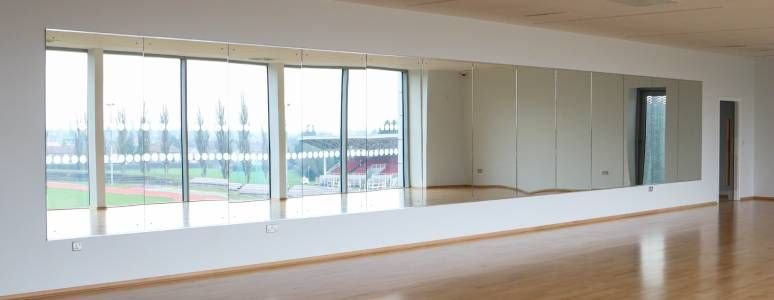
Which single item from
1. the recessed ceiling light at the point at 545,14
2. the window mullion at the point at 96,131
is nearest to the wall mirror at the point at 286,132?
the window mullion at the point at 96,131

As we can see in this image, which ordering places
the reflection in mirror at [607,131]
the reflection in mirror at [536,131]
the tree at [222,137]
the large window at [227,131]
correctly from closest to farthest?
the large window at [227,131]
the tree at [222,137]
the reflection in mirror at [536,131]
the reflection in mirror at [607,131]

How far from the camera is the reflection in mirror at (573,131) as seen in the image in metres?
12.6

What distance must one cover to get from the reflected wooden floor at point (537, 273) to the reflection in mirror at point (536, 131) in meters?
0.94

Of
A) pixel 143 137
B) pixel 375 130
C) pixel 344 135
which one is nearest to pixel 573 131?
pixel 375 130

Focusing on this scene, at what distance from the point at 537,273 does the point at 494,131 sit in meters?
3.37

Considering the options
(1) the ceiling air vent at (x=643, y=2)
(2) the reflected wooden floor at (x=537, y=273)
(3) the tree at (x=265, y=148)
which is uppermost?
(1) the ceiling air vent at (x=643, y=2)

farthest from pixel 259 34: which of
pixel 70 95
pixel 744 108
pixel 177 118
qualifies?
pixel 744 108

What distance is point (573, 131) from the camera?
12.9m

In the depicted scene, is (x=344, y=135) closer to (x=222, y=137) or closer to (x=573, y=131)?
(x=222, y=137)

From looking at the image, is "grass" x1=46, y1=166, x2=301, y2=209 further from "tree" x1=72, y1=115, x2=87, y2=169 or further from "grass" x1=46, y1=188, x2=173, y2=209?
"tree" x1=72, y1=115, x2=87, y2=169

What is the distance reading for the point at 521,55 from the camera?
1169cm

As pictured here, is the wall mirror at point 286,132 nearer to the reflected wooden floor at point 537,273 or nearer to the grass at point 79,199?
the grass at point 79,199

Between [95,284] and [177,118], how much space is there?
70.6 inches

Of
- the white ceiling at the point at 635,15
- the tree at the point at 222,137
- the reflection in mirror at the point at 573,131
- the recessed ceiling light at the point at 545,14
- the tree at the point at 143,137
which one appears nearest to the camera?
the tree at the point at 143,137
